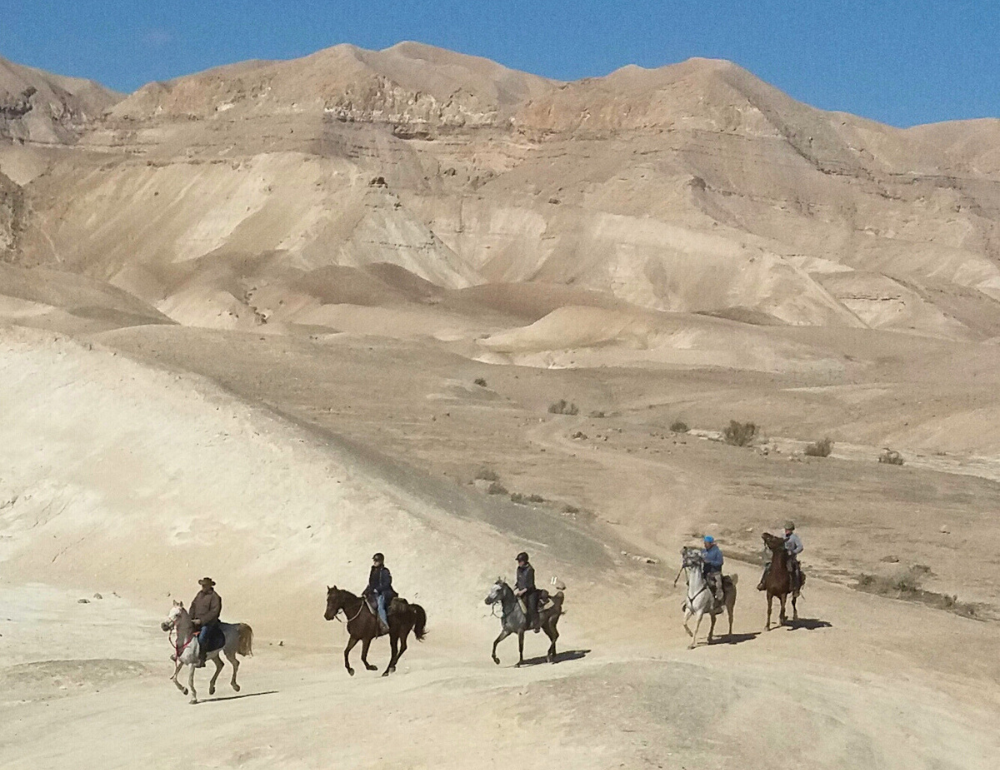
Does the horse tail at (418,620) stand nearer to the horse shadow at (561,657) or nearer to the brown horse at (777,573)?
the horse shadow at (561,657)

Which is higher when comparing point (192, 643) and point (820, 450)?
point (820, 450)

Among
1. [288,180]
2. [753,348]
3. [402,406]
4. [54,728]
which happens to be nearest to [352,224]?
[288,180]

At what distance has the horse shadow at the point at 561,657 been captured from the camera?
16442 millimetres

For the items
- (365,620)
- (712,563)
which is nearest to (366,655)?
(365,620)

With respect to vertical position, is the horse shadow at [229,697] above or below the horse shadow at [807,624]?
below

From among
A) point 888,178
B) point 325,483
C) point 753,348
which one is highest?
point 888,178


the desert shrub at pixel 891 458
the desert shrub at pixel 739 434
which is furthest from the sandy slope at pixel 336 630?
the desert shrub at pixel 739 434

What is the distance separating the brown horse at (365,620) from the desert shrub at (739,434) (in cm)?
2718

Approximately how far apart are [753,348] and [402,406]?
2880 centimetres

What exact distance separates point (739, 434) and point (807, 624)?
978 inches

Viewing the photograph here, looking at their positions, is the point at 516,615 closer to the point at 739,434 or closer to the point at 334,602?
the point at 334,602

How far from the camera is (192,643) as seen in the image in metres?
14.4

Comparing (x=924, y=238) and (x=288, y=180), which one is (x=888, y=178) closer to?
(x=924, y=238)

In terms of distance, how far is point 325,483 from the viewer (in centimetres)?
2328
